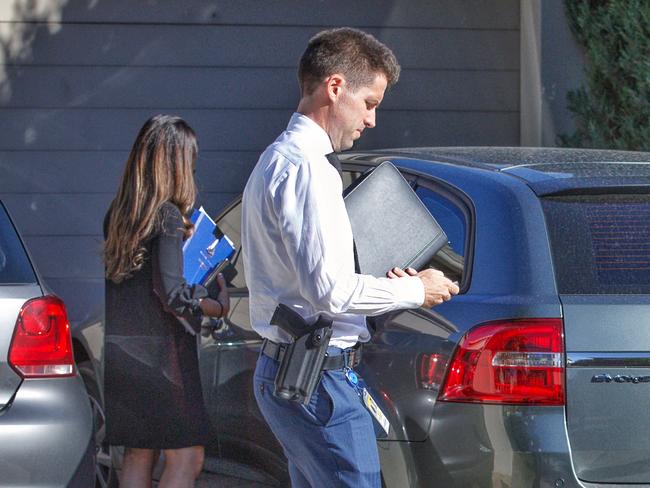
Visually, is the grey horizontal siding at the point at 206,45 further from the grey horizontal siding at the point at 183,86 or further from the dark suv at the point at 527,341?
the dark suv at the point at 527,341

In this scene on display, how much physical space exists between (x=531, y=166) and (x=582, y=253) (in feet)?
1.41

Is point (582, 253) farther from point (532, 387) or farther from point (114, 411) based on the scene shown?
point (114, 411)

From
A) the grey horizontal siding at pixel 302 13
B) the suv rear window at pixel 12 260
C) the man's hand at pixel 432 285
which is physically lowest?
the suv rear window at pixel 12 260

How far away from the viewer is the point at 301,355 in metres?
3.01

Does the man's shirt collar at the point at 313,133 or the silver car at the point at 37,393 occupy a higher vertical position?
the man's shirt collar at the point at 313,133

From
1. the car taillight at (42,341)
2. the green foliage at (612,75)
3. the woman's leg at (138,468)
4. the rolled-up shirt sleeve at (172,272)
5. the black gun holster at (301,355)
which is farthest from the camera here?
the green foliage at (612,75)

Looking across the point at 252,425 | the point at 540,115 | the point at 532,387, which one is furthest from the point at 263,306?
Result: the point at 540,115

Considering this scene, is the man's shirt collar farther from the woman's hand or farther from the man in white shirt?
the woman's hand

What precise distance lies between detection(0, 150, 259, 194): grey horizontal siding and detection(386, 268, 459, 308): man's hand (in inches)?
215

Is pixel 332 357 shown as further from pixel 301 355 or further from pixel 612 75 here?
pixel 612 75

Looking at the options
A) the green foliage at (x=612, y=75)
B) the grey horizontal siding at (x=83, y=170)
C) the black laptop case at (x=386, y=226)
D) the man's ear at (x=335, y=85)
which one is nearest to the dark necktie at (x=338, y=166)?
the black laptop case at (x=386, y=226)

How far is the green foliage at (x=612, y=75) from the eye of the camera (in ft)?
22.9

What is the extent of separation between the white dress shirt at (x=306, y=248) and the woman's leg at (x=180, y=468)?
138 cm

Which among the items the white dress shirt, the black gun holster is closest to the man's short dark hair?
the white dress shirt
